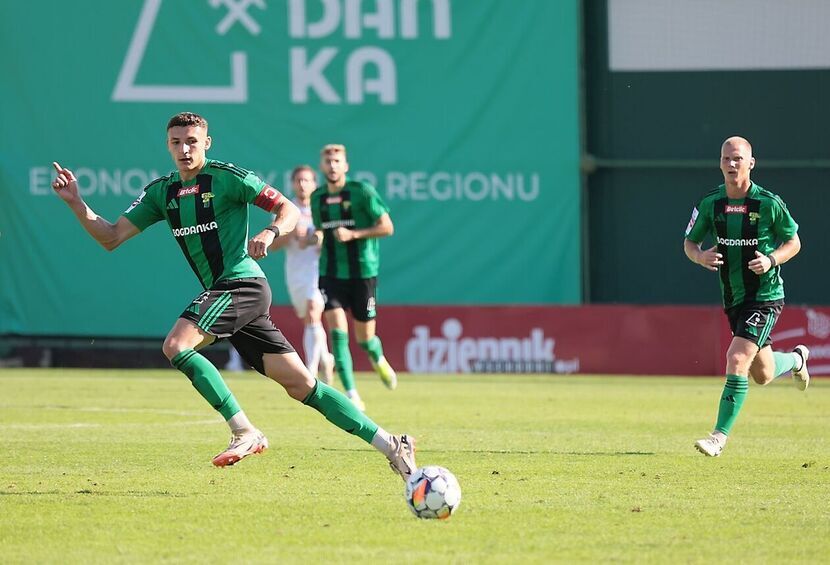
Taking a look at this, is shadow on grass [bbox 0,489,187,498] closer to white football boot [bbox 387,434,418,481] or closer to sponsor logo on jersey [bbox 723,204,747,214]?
white football boot [bbox 387,434,418,481]

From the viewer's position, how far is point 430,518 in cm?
675

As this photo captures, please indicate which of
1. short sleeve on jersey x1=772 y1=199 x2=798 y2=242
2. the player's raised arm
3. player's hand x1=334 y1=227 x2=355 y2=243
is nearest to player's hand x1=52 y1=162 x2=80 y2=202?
the player's raised arm

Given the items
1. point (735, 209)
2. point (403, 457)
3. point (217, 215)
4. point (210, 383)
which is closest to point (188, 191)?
point (217, 215)

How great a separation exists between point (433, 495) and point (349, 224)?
8035mm

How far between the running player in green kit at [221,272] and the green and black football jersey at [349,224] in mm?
6023

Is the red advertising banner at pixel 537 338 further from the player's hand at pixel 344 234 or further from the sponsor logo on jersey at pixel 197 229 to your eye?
the sponsor logo on jersey at pixel 197 229

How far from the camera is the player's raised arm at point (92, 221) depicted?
7.93 m

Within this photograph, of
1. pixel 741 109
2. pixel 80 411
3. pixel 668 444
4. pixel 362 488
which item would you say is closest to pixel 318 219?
pixel 80 411

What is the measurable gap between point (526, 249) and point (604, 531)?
1594 centimetres

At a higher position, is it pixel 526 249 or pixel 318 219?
pixel 318 219

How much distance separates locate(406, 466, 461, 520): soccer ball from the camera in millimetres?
6695

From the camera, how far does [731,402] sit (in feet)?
32.3

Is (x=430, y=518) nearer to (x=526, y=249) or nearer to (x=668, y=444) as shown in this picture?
(x=668, y=444)

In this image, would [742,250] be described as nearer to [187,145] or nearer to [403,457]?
[403,457]
